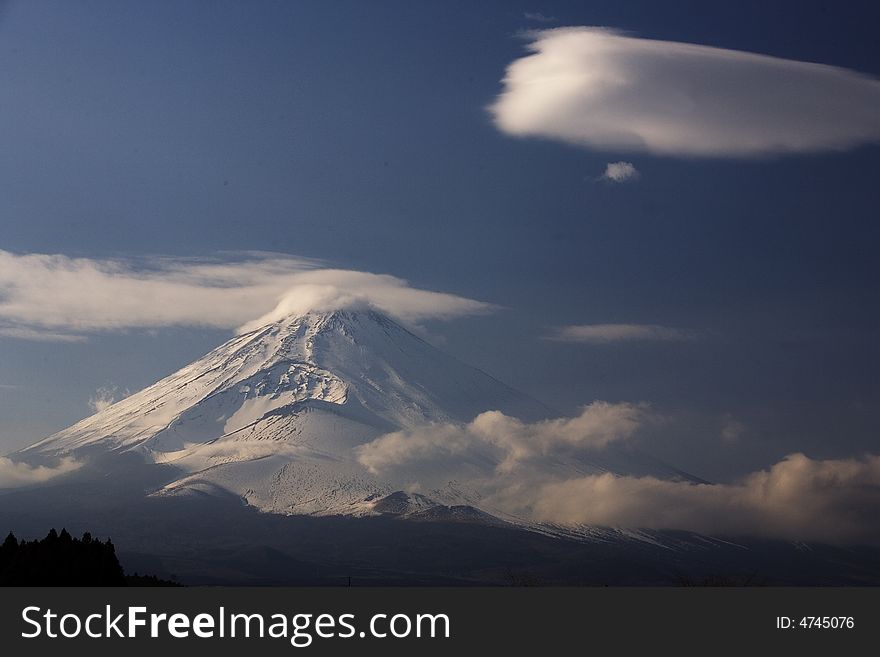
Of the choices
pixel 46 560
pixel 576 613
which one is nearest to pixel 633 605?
pixel 576 613

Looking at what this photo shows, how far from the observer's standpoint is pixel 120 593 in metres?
64.5

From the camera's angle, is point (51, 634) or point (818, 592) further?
point (818, 592)

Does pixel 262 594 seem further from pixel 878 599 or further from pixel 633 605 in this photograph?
pixel 878 599

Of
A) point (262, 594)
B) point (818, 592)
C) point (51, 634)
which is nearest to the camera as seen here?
point (51, 634)

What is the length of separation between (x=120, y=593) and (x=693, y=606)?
28784 millimetres

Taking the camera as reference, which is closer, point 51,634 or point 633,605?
point 51,634

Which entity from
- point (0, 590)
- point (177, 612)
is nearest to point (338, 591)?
point (177, 612)

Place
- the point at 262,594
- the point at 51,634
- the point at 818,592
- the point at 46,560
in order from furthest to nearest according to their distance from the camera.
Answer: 1. the point at 46,560
2. the point at 818,592
3. the point at 262,594
4. the point at 51,634

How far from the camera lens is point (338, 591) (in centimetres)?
6253

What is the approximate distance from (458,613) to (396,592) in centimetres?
358

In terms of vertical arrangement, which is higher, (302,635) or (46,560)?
(46,560)

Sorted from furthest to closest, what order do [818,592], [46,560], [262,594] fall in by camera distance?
[46,560]
[818,592]
[262,594]

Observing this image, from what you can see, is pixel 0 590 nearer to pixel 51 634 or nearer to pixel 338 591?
pixel 51 634

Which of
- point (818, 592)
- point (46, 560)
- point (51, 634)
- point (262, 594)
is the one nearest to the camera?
point (51, 634)
